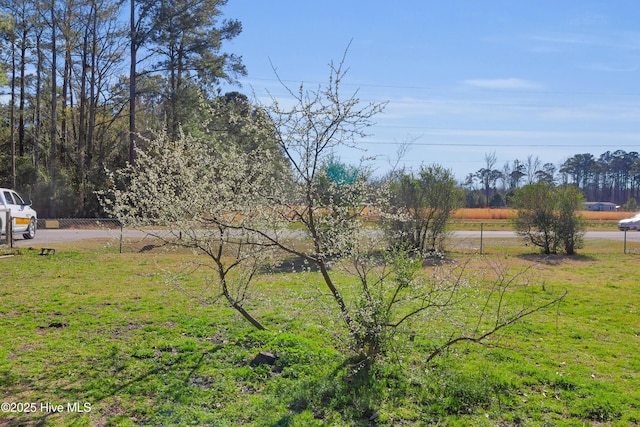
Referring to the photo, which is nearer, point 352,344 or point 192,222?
point 352,344

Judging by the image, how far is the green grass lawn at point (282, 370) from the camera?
4.61 meters

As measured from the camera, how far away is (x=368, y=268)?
5.63 meters

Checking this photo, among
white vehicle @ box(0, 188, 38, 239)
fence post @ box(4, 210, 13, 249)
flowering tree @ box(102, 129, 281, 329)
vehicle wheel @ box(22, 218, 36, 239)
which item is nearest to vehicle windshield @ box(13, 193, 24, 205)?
white vehicle @ box(0, 188, 38, 239)

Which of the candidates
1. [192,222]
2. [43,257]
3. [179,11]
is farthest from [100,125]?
[192,222]

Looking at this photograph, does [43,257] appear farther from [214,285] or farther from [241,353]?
[241,353]

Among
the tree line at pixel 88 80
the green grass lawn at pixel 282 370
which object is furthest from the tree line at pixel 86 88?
the green grass lawn at pixel 282 370

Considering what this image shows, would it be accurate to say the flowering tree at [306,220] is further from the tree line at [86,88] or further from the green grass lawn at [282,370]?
the tree line at [86,88]

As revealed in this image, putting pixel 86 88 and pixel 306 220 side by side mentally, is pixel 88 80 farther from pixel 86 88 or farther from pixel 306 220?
pixel 306 220

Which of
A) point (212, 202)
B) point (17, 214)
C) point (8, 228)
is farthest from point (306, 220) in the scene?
point (17, 214)

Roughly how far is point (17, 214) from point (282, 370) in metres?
15.3

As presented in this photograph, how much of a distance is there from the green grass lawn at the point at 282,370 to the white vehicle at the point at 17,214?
8.86 m

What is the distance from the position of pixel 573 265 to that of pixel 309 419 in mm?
12886

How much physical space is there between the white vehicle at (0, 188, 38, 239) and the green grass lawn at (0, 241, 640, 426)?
8.86 m

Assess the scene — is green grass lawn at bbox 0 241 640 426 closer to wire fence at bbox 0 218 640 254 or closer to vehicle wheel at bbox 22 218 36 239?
wire fence at bbox 0 218 640 254
